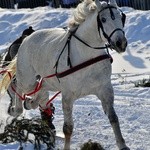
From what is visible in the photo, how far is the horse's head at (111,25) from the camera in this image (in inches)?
250

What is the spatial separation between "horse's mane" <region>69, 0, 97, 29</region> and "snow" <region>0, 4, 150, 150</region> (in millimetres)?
1398

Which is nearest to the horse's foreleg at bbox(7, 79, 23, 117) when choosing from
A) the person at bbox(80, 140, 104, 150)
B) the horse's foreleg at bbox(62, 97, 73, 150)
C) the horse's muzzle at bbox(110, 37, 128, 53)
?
the horse's foreleg at bbox(62, 97, 73, 150)

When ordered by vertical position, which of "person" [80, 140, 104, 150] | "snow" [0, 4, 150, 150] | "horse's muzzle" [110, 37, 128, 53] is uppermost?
"horse's muzzle" [110, 37, 128, 53]

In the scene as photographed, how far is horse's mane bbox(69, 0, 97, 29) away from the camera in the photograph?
6906 millimetres

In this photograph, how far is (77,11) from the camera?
23.4 feet

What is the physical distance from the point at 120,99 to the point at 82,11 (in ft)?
10.8

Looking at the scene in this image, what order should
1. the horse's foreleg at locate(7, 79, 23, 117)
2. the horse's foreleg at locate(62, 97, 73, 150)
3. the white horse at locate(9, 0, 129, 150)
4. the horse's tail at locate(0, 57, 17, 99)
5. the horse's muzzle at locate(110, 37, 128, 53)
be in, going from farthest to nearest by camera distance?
the horse's foreleg at locate(7, 79, 23, 117)
the horse's tail at locate(0, 57, 17, 99)
the horse's foreleg at locate(62, 97, 73, 150)
the white horse at locate(9, 0, 129, 150)
the horse's muzzle at locate(110, 37, 128, 53)

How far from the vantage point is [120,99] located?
10102mm

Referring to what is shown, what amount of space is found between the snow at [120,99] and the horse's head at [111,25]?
1.48 m

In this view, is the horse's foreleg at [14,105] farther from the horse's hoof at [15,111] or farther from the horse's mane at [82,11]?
the horse's mane at [82,11]

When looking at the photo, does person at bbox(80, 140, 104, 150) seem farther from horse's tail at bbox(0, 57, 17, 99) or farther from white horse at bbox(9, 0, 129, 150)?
horse's tail at bbox(0, 57, 17, 99)

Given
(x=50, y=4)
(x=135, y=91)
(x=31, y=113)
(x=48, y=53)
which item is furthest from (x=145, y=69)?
(x=50, y=4)

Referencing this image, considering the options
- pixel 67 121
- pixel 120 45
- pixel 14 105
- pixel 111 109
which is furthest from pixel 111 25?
pixel 14 105

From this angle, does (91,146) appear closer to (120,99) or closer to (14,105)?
(14,105)
